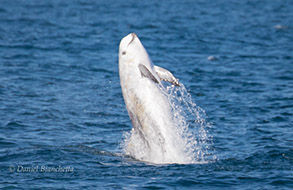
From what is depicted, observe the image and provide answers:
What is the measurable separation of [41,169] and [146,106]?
324 cm

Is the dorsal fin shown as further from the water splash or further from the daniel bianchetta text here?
the daniel bianchetta text

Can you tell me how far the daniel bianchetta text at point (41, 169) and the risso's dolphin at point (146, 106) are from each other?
6.91ft

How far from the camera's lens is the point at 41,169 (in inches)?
549

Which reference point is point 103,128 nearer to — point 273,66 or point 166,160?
point 166,160

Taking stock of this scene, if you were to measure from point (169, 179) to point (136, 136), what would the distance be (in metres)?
2.35

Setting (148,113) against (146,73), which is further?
(146,73)

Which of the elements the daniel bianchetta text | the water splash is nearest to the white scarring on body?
the water splash

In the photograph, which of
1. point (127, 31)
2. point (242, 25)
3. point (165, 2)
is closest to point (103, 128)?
point (127, 31)

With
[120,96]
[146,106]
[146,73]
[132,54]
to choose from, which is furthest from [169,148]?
[120,96]

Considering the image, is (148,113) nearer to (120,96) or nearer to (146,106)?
(146,106)

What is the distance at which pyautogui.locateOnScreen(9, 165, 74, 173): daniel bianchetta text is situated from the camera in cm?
1383

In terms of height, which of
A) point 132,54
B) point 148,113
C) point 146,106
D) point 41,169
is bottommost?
point 41,169

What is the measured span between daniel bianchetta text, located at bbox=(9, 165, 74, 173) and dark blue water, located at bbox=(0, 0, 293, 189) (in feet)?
0.16

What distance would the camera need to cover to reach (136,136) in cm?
1522
